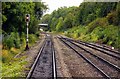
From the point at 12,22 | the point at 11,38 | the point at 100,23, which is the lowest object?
the point at 11,38

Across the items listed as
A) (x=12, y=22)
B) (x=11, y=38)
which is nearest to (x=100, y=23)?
(x=12, y=22)

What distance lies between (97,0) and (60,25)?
74.1 metres

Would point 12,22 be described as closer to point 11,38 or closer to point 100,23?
point 11,38

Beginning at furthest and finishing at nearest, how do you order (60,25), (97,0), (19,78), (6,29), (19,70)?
(60,25) < (97,0) < (6,29) < (19,70) < (19,78)

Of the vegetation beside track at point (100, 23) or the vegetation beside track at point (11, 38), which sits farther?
the vegetation beside track at point (100, 23)

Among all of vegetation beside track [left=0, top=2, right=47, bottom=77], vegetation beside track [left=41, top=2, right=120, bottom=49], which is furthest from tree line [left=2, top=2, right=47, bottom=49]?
vegetation beside track [left=41, top=2, right=120, bottom=49]

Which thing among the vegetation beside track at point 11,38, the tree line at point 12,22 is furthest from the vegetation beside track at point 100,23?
the vegetation beside track at point 11,38

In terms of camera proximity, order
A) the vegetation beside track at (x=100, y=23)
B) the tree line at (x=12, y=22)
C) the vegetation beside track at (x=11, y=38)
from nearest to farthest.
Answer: the vegetation beside track at (x=11, y=38) → the tree line at (x=12, y=22) → the vegetation beside track at (x=100, y=23)

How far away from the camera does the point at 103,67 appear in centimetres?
1820

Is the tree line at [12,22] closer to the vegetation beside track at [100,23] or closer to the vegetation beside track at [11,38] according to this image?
the vegetation beside track at [11,38]

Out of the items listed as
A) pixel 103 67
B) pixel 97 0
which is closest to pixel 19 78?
pixel 103 67

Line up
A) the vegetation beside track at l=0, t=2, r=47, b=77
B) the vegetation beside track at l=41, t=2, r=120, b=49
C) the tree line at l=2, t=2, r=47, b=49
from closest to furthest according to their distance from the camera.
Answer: the vegetation beside track at l=0, t=2, r=47, b=77
the tree line at l=2, t=2, r=47, b=49
the vegetation beside track at l=41, t=2, r=120, b=49

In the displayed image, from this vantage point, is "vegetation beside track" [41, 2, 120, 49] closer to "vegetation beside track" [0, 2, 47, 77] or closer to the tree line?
the tree line

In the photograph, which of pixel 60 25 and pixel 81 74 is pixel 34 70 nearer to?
pixel 81 74
